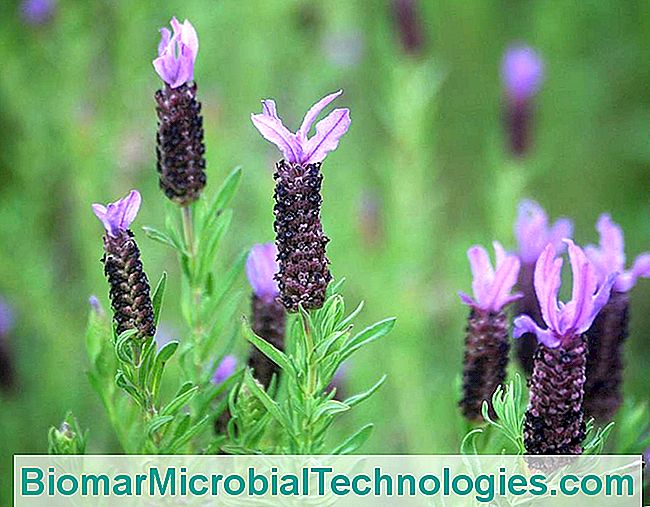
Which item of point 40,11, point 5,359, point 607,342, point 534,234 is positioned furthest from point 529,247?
point 40,11

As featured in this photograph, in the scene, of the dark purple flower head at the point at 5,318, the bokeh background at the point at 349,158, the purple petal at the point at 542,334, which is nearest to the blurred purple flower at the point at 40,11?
the bokeh background at the point at 349,158

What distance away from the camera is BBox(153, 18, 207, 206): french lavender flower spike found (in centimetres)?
73

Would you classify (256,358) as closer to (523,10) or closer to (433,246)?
(433,246)

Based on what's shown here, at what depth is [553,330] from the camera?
2.14ft

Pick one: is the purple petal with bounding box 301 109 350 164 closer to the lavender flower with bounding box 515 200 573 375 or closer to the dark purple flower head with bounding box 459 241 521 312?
the dark purple flower head with bounding box 459 241 521 312

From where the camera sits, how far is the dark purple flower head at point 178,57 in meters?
0.71

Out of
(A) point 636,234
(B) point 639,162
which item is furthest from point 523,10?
(A) point 636,234

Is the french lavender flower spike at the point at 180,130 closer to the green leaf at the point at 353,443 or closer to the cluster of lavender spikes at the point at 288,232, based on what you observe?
the cluster of lavender spikes at the point at 288,232

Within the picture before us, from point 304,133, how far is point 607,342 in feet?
1.15

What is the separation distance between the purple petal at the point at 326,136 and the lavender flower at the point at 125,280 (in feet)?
0.42

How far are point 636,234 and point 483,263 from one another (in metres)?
1.24

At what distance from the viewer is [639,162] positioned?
2127mm

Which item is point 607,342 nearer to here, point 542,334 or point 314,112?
point 542,334

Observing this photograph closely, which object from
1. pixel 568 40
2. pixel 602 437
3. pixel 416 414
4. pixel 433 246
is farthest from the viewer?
pixel 568 40
